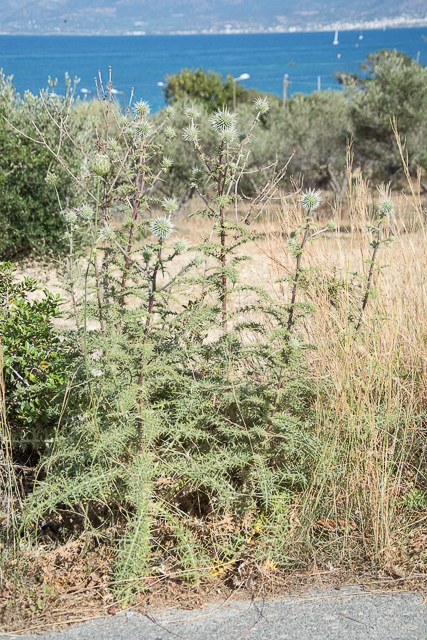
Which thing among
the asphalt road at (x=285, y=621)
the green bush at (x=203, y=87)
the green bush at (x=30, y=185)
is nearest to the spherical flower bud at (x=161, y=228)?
the asphalt road at (x=285, y=621)

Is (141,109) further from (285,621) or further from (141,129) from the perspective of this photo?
(285,621)

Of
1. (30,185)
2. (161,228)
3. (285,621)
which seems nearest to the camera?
(285,621)

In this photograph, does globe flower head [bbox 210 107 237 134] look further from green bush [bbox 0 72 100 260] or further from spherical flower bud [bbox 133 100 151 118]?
green bush [bbox 0 72 100 260]

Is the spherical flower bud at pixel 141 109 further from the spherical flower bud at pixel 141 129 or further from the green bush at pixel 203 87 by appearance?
the green bush at pixel 203 87

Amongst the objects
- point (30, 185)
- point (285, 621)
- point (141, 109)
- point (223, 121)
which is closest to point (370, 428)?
point (285, 621)

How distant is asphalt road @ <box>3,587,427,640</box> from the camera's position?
1.81 m

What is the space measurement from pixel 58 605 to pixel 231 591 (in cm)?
64

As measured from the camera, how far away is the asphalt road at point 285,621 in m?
1.81

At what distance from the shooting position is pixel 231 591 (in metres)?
2.08

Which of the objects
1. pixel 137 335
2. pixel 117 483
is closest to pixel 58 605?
pixel 117 483

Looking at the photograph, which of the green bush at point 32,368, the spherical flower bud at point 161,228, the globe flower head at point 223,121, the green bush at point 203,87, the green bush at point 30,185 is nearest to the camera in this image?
the spherical flower bud at point 161,228

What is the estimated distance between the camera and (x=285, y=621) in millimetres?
1880

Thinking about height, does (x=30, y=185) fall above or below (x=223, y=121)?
→ above

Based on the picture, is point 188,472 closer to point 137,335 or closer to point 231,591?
point 231,591
